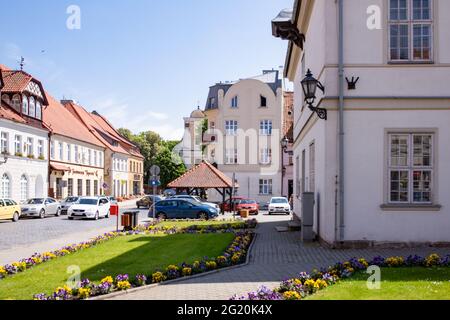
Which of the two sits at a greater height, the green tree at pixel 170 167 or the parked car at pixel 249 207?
the green tree at pixel 170 167

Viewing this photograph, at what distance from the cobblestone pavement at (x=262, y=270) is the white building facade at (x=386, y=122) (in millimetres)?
831

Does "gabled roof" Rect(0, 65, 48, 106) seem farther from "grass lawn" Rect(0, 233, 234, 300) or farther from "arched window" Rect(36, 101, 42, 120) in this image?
"grass lawn" Rect(0, 233, 234, 300)

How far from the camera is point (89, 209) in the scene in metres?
32.9

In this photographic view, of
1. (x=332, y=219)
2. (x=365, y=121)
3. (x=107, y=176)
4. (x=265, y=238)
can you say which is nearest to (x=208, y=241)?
(x=265, y=238)

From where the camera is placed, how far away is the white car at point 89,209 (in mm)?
32688

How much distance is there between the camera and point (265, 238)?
61.2 ft

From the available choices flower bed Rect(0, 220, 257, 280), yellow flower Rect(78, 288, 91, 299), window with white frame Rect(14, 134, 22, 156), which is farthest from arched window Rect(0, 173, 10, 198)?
yellow flower Rect(78, 288, 91, 299)

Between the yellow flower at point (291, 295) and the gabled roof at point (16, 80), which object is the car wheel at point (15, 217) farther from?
the yellow flower at point (291, 295)

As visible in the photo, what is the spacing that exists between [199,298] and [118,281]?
5.68 feet

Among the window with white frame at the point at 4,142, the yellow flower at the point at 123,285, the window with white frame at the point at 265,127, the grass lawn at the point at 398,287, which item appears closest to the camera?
the grass lawn at the point at 398,287

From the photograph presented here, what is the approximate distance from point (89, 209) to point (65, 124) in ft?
71.0

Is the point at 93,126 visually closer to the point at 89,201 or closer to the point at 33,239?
the point at 89,201

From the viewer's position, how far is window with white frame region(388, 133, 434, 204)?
562 inches

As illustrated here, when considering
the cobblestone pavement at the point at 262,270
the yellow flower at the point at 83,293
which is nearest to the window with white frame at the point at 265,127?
the cobblestone pavement at the point at 262,270
